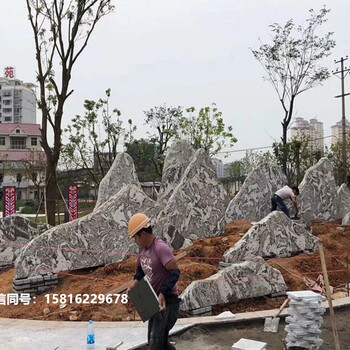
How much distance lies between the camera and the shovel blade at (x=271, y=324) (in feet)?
15.6

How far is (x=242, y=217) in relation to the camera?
35.1 ft

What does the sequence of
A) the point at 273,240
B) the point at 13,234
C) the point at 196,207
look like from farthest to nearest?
the point at 196,207 → the point at 13,234 → the point at 273,240

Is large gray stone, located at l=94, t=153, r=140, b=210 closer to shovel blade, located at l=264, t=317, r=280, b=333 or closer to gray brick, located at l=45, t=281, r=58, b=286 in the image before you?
gray brick, located at l=45, t=281, r=58, b=286

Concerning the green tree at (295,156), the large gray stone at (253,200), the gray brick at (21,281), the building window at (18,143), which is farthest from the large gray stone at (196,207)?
the building window at (18,143)

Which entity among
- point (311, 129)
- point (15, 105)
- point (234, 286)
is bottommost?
point (234, 286)

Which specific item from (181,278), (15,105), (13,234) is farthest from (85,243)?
(15,105)

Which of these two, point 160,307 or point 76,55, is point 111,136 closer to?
point 76,55

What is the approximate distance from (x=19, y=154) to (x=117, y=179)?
2999 centimetres

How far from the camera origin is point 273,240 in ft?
23.8

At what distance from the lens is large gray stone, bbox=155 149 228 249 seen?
8039 millimetres

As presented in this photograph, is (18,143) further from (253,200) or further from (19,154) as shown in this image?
(253,200)

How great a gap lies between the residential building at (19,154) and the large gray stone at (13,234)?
22022 millimetres

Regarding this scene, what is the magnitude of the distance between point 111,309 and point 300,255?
3.61 m

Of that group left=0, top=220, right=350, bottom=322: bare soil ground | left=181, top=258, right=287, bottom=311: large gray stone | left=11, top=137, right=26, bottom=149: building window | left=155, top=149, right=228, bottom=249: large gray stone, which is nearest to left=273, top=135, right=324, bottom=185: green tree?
left=155, top=149, right=228, bottom=249: large gray stone
